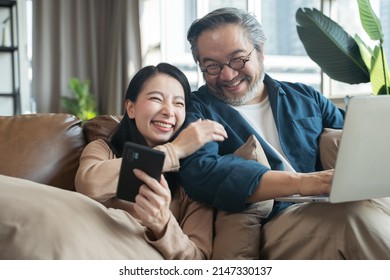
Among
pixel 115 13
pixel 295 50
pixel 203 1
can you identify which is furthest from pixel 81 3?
pixel 295 50

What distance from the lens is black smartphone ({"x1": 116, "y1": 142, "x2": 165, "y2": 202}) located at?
43.6 inches

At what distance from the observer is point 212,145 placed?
1601 mm

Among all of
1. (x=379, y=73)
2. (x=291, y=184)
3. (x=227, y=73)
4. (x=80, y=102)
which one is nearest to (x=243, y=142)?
(x=227, y=73)

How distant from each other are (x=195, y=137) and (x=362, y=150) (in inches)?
19.5

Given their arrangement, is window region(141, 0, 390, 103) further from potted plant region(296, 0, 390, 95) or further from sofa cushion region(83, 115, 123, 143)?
sofa cushion region(83, 115, 123, 143)

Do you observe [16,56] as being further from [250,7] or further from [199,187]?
[199,187]

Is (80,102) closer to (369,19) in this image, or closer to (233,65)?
(369,19)

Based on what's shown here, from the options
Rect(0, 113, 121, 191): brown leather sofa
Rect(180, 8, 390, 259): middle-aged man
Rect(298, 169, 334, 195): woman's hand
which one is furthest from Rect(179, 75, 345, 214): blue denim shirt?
Rect(0, 113, 121, 191): brown leather sofa

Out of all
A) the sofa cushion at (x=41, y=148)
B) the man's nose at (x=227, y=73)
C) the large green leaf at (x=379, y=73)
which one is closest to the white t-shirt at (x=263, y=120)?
the man's nose at (x=227, y=73)

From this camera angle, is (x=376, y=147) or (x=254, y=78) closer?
(x=376, y=147)

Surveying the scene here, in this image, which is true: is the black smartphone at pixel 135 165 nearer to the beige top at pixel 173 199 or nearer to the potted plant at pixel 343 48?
the beige top at pixel 173 199

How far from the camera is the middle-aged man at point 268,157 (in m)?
1.26
